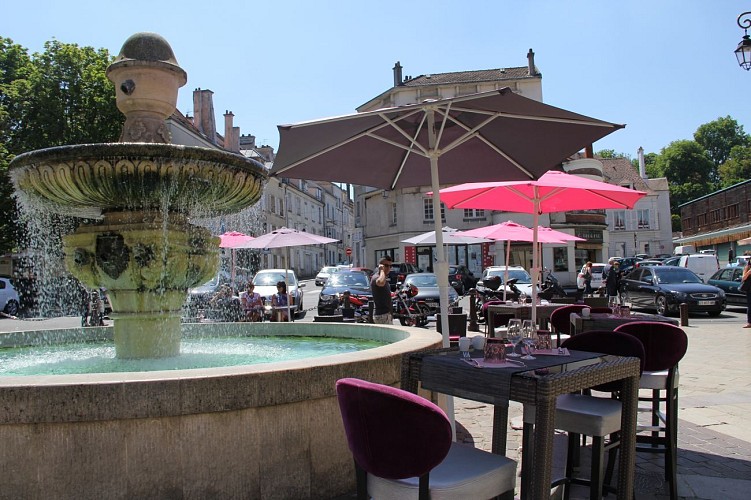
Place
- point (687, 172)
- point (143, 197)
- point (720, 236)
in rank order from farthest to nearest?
point (687, 172) < point (720, 236) < point (143, 197)

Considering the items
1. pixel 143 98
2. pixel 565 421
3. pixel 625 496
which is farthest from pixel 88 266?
pixel 625 496

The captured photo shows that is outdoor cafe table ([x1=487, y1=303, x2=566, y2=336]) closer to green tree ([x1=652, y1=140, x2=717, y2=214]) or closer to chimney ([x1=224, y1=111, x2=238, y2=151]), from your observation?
chimney ([x1=224, y1=111, x2=238, y2=151])

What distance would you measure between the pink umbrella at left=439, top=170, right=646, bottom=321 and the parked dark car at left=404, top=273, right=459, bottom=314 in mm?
7551

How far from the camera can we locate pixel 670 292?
1828 centimetres

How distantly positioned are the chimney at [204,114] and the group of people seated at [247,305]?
3421 cm

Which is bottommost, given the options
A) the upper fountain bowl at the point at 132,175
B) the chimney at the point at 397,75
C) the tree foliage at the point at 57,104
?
the upper fountain bowl at the point at 132,175

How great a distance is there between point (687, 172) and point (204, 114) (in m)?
60.2

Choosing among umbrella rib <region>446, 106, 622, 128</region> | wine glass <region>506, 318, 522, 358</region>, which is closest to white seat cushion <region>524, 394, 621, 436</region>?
wine glass <region>506, 318, 522, 358</region>

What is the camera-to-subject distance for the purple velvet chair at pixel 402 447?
2.35m

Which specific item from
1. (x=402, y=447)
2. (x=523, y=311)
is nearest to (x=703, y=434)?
(x=402, y=447)

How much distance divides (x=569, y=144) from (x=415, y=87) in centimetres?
4181

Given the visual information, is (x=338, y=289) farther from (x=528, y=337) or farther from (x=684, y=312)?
(x=528, y=337)

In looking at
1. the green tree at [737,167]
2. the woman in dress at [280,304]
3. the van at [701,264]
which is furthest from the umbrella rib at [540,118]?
the green tree at [737,167]

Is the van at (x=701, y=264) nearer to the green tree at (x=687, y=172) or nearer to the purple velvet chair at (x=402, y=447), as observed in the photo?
the purple velvet chair at (x=402, y=447)
